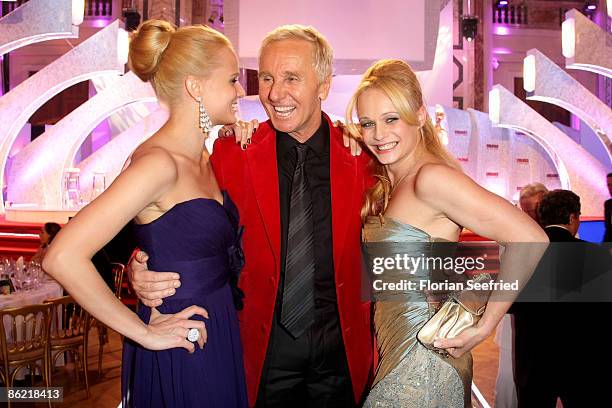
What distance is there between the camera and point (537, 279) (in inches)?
116

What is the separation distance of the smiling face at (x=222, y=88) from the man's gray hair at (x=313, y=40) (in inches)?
15.7

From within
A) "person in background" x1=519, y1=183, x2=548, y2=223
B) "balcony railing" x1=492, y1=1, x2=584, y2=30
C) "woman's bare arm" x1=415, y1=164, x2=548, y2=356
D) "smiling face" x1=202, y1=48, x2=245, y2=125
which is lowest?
"person in background" x1=519, y1=183, x2=548, y2=223

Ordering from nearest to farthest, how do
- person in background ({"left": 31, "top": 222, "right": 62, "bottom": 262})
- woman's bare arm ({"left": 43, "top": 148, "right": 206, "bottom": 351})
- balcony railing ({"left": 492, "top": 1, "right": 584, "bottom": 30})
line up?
1. woman's bare arm ({"left": 43, "top": 148, "right": 206, "bottom": 351})
2. person in background ({"left": 31, "top": 222, "right": 62, "bottom": 262})
3. balcony railing ({"left": 492, "top": 1, "right": 584, "bottom": 30})

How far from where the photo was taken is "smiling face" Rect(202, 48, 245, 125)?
1.81 metres

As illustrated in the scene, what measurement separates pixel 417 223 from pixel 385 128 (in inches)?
12.1

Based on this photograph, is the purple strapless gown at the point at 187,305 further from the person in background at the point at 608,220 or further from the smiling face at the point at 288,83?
the person in background at the point at 608,220

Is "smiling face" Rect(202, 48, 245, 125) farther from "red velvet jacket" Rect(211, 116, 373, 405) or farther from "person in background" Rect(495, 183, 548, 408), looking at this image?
"person in background" Rect(495, 183, 548, 408)

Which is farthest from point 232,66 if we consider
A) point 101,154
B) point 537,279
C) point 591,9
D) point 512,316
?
point 591,9

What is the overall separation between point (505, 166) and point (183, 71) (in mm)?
11009

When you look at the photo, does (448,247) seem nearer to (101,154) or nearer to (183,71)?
(183,71)

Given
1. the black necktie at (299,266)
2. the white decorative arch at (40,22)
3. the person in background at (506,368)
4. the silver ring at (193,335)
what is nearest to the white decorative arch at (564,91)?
the person in background at (506,368)

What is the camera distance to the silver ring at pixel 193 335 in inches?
66.4

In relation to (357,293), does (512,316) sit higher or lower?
lower

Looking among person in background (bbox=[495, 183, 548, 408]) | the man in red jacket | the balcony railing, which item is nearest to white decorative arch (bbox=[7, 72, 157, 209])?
person in background (bbox=[495, 183, 548, 408])
